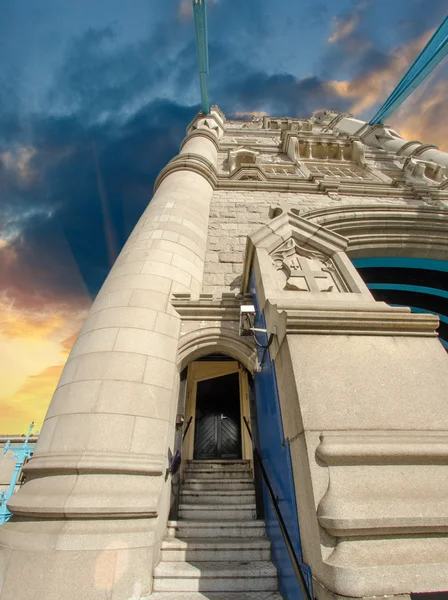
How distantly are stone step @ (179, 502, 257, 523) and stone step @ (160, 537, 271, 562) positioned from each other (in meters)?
0.87

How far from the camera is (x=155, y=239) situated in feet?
18.4

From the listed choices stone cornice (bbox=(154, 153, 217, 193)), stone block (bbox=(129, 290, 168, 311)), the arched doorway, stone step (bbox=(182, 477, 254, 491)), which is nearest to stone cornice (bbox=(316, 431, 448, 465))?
stone block (bbox=(129, 290, 168, 311))

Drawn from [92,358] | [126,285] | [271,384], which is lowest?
[271,384]

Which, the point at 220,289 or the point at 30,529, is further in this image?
the point at 220,289

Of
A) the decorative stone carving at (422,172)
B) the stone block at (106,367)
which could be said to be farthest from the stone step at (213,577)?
the decorative stone carving at (422,172)

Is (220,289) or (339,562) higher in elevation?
(220,289)

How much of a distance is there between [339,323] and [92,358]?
10.7ft

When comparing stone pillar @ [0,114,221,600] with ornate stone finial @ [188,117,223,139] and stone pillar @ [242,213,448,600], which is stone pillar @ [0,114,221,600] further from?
ornate stone finial @ [188,117,223,139]

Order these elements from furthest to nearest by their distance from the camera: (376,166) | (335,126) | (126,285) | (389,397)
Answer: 1. (335,126)
2. (376,166)
3. (126,285)
4. (389,397)

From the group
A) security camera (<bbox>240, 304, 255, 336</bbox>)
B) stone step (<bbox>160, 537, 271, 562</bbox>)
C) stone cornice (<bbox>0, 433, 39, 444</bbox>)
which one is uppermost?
stone cornice (<bbox>0, 433, 39, 444</bbox>)

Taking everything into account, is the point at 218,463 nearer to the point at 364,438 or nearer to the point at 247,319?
the point at 247,319

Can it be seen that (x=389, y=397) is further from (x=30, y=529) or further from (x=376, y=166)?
(x=376, y=166)

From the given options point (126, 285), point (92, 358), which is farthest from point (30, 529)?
point (126, 285)

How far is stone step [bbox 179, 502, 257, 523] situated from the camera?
4354 millimetres
